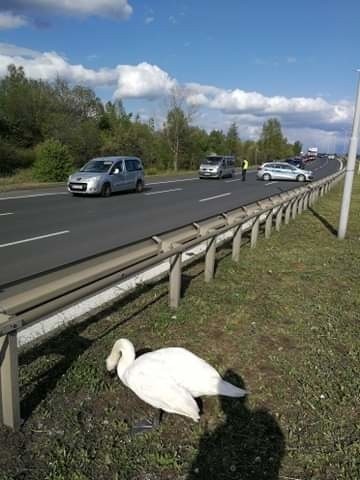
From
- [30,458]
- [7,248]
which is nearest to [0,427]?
[30,458]

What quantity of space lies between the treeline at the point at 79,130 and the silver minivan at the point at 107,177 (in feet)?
47.8

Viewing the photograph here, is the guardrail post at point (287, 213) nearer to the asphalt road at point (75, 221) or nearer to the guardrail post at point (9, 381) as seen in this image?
the asphalt road at point (75, 221)

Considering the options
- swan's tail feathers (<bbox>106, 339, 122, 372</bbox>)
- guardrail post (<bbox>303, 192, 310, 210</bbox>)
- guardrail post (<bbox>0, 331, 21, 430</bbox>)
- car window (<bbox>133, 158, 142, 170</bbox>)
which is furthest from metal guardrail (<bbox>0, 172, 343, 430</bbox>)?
car window (<bbox>133, 158, 142, 170</bbox>)

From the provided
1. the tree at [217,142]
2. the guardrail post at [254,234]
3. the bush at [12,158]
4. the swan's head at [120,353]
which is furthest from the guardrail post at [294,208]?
the tree at [217,142]

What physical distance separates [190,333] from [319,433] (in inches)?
69.5

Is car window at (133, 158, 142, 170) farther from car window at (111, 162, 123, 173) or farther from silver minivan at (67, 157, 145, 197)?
car window at (111, 162, 123, 173)

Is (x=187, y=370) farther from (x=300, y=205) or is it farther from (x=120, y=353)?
(x=300, y=205)

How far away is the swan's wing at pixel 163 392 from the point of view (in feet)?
9.55

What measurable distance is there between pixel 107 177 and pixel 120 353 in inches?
668

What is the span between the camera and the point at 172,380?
3.04 metres

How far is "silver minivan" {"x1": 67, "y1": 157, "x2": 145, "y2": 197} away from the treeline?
1456 centimetres

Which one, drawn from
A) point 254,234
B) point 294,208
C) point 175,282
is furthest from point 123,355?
point 294,208

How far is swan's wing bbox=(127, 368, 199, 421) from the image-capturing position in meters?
2.91

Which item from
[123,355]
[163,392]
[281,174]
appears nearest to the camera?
[163,392]
